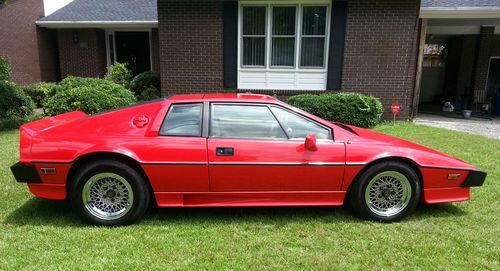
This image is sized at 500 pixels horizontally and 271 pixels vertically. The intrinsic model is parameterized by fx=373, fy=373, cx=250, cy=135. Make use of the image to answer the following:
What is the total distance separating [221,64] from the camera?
33.5ft

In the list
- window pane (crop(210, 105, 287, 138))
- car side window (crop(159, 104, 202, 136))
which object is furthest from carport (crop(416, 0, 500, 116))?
car side window (crop(159, 104, 202, 136))

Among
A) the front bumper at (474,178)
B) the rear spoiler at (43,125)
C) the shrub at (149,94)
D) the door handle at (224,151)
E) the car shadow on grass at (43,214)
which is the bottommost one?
Result: the car shadow on grass at (43,214)

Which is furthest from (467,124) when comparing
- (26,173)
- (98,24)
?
(98,24)

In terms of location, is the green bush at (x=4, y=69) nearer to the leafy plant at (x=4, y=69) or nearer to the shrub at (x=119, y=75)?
the leafy plant at (x=4, y=69)

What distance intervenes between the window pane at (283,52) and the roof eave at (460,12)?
3.50 meters

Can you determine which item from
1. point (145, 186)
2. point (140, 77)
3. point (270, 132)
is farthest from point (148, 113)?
point (140, 77)

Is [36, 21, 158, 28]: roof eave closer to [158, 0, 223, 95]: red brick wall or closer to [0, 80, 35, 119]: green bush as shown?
[158, 0, 223, 95]: red brick wall

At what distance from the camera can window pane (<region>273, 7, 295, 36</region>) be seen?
9970 mm

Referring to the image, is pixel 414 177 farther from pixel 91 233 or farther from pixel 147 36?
pixel 147 36

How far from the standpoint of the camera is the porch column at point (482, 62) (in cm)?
1325

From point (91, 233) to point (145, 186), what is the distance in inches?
25.9

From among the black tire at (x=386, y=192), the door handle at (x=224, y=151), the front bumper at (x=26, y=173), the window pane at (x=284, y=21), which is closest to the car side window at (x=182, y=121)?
the door handle at (x=224, y=151)

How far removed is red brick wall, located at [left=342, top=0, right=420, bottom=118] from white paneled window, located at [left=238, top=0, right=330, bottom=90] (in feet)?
2.28

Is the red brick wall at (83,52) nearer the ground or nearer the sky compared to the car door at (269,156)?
nearer the sky
